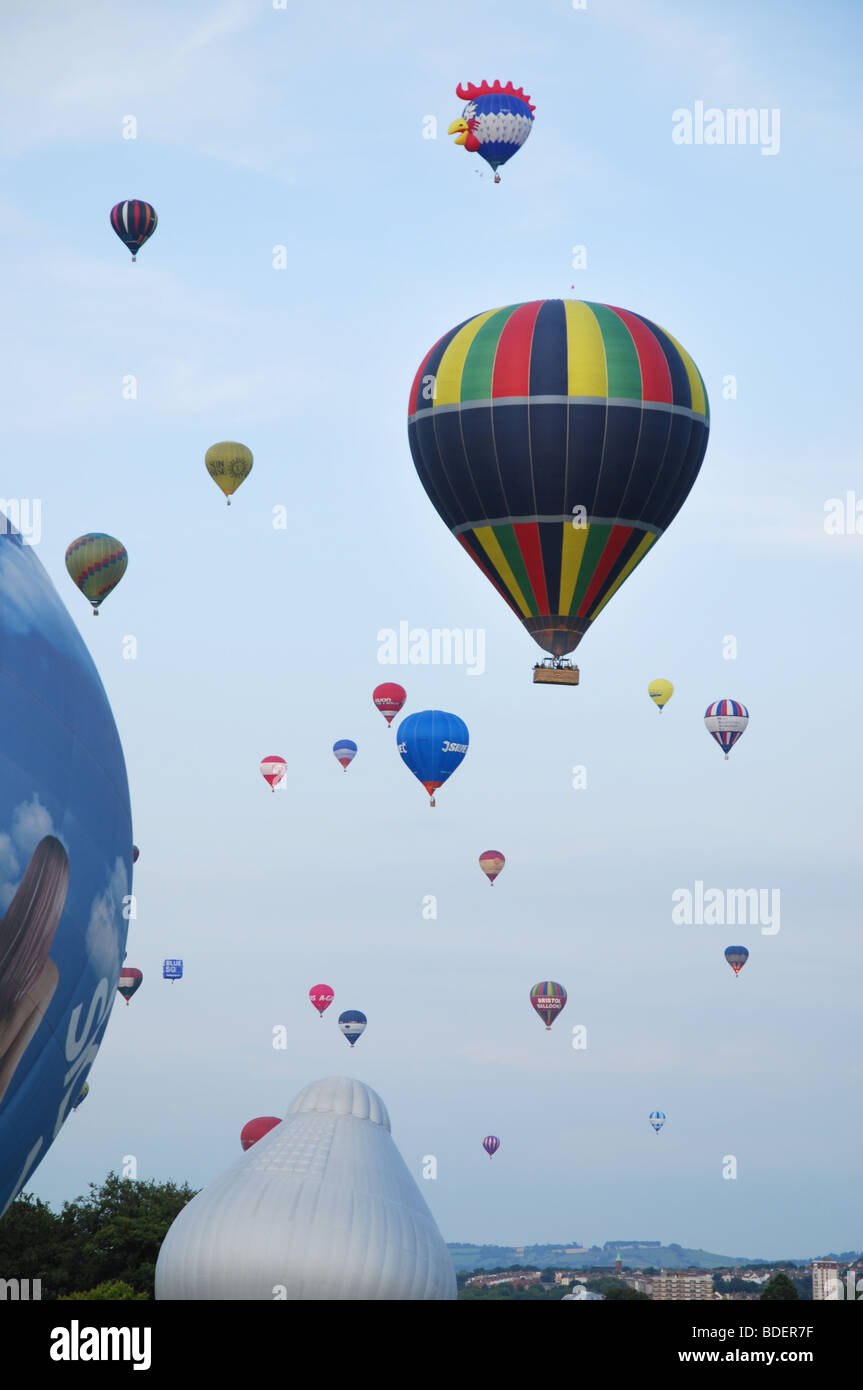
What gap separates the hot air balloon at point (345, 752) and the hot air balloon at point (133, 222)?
19062 millimetres

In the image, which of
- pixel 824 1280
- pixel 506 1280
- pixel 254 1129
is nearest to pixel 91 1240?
pixel 254 1129

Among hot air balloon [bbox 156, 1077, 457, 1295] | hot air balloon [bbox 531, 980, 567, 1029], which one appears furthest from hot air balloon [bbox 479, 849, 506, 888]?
hot air balloon [bbox 156, 1077, 457, 1295]

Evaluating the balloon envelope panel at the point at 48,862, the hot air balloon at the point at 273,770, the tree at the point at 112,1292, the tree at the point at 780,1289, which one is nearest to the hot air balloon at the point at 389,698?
the hot air balloon at the point at 273,770

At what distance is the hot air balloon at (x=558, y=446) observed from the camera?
3981cm

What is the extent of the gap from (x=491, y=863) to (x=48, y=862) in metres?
48.5

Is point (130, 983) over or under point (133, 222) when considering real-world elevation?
under

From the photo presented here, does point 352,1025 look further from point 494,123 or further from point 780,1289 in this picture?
point 494,123

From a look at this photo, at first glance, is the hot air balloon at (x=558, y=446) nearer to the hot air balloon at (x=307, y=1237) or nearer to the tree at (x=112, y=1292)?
the tree at (x=112, y=1292)

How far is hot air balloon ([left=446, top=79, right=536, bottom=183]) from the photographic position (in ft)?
162

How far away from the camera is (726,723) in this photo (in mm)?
62344
